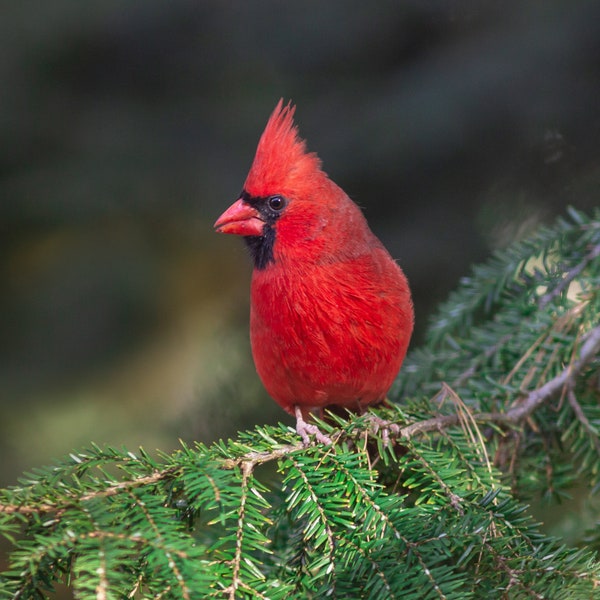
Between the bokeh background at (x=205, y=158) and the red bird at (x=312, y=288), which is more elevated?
the bokeh background at (x=205, y=158)

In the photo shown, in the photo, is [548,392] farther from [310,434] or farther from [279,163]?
[279,163]

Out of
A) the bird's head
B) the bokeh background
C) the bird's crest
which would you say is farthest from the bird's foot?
the bokeh background

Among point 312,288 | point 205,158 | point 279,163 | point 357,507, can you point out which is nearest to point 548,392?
point 312,288

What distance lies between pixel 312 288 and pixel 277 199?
27 cm

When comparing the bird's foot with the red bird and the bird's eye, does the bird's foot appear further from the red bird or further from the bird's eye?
the bird's eye

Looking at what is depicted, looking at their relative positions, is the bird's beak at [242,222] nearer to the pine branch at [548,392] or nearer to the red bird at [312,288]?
the red bird at [312,288]

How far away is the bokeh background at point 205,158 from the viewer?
2516 millimetres

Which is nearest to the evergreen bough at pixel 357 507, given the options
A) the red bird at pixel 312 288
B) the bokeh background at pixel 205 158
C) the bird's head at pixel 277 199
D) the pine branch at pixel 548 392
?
the pine branch at pixel 548 392

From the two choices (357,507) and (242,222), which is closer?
(357,507)

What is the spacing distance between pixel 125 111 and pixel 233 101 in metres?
0.41

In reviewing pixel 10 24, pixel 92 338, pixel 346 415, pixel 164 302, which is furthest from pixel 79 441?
pixel 10 24

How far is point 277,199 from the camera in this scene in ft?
6.30

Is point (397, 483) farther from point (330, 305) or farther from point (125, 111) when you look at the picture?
point (125, 111)

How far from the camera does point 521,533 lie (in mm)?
→ 1216
